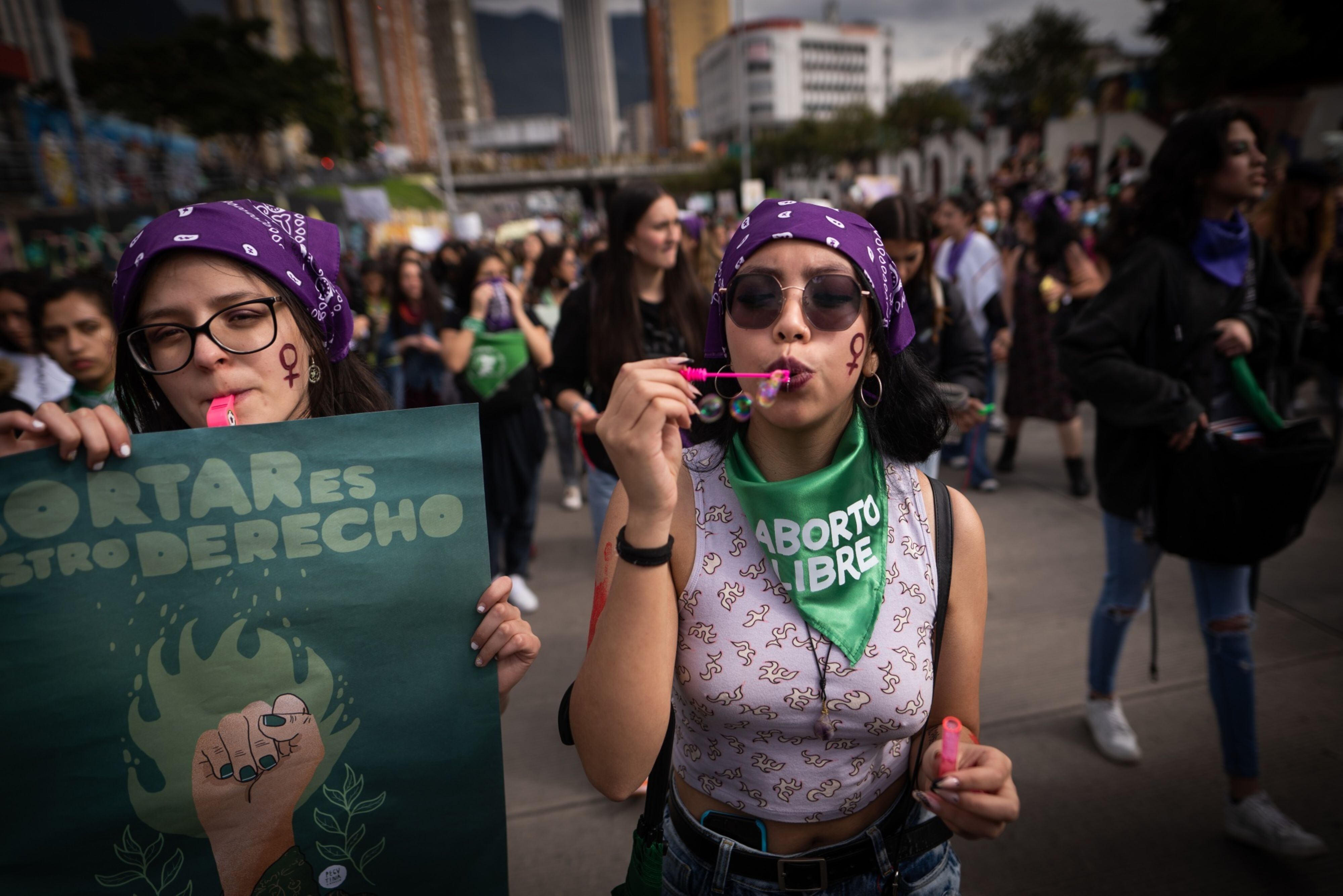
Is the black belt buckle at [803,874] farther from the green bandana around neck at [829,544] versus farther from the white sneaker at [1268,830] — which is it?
the white sneaker at [1268,830]

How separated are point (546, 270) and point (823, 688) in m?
6.69

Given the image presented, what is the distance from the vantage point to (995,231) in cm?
1062

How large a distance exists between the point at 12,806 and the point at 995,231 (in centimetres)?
1156

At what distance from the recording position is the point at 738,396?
1460 millimetres

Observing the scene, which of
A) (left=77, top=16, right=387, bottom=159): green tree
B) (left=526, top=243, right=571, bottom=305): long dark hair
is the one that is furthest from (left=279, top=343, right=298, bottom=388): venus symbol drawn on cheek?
(left=77, top=16, right=387, bottom=159): green tree

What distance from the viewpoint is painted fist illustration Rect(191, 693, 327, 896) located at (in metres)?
1.12

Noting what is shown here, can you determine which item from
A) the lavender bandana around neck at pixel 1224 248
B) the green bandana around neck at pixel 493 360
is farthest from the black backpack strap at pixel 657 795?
the green bandana around neck at pixel 493 360

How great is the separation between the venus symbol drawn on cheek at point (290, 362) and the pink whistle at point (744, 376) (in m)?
0.71

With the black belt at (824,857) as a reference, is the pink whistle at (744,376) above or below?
above

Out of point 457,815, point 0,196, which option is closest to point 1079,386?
point 457,815

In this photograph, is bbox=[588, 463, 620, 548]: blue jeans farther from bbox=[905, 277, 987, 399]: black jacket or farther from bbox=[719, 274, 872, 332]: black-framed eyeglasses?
bbox=[719, 274, 872, 332]: black-framed eyeglasses

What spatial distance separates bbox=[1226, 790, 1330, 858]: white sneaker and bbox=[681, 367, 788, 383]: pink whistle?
2.60 m

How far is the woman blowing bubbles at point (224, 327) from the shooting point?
4.18ft

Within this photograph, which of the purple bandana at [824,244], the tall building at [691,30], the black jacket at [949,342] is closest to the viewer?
the purple bandana at [824,244]
